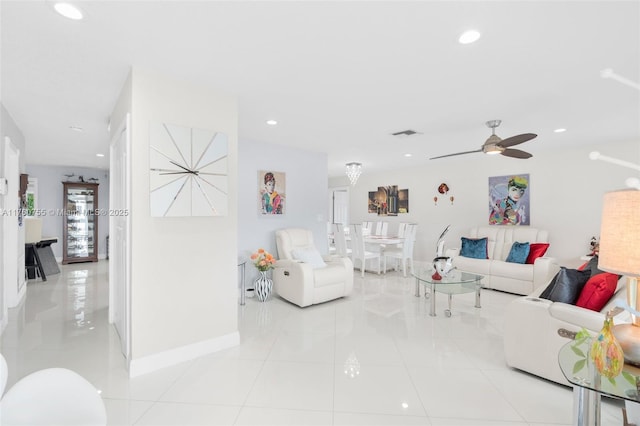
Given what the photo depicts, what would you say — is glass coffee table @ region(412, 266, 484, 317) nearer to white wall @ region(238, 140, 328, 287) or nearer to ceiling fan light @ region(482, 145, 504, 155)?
ceiling fan light @ region(482, 145, 504, 155)

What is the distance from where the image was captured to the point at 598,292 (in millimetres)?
2209

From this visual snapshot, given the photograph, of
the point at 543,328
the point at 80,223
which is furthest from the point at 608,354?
the point at 80,223

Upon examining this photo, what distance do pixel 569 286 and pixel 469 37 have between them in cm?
203

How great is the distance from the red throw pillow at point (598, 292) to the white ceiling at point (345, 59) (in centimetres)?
158

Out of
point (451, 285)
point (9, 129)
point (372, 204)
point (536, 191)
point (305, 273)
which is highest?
point (9, 129)

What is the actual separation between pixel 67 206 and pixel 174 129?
6.67 m

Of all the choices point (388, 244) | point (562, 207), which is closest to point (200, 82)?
point (388, 244)

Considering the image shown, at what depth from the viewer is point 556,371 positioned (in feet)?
7.22

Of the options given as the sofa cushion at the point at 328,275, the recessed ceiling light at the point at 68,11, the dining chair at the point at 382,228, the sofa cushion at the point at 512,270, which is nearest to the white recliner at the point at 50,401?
the recessed ceiling light at the point at 68,11

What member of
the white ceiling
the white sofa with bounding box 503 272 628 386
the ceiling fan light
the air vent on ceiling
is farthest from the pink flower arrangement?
the ceiling fan light

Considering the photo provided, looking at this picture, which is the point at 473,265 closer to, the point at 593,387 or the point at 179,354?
the point at 593,387

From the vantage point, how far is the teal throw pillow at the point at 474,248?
5.32 meters

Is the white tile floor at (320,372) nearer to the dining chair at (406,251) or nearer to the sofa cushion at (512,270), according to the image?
the sofa cushion at (512,270)

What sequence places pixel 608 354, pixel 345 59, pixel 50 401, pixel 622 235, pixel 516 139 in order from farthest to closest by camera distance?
pixel 516 139
pixel 345 59
pixel 608 354
pixel 622 235
pixel 50 401
